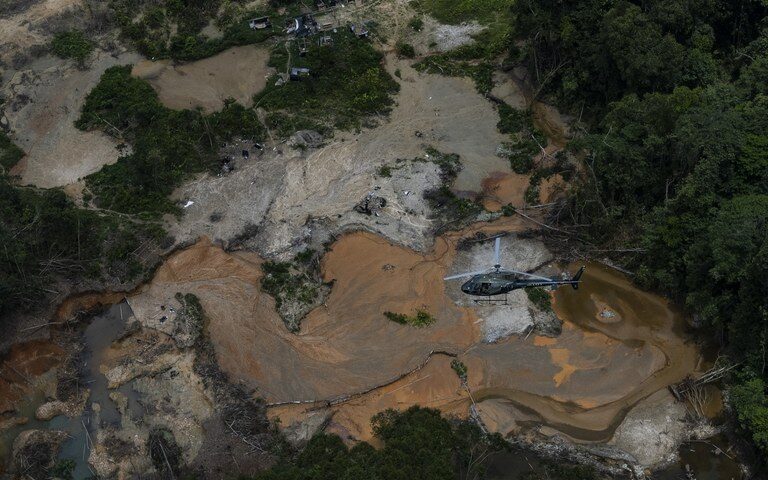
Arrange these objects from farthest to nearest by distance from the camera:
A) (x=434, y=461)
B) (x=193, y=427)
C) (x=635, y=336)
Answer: (x=635, y=336)
(x=193, y=427)
(x=434, y=461)

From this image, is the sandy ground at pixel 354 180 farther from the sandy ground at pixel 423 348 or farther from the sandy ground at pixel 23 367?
the sandy ground at pixel 23 367

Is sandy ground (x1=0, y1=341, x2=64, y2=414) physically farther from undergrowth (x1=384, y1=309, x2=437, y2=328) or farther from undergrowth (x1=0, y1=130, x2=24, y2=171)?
undergrowth (x1=384, y1=309, x2=437, y2=328)

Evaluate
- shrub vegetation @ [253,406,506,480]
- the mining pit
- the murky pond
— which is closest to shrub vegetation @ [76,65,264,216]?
the mining pit

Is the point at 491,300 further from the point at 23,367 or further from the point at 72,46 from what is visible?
the point at 72,46

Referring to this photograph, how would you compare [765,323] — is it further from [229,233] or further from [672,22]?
[229,233]

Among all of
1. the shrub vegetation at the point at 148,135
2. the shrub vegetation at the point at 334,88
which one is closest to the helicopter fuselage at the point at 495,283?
the shrub vegetation at the point at 334,88

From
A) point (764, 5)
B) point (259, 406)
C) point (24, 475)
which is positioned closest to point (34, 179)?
point (24, 475)
